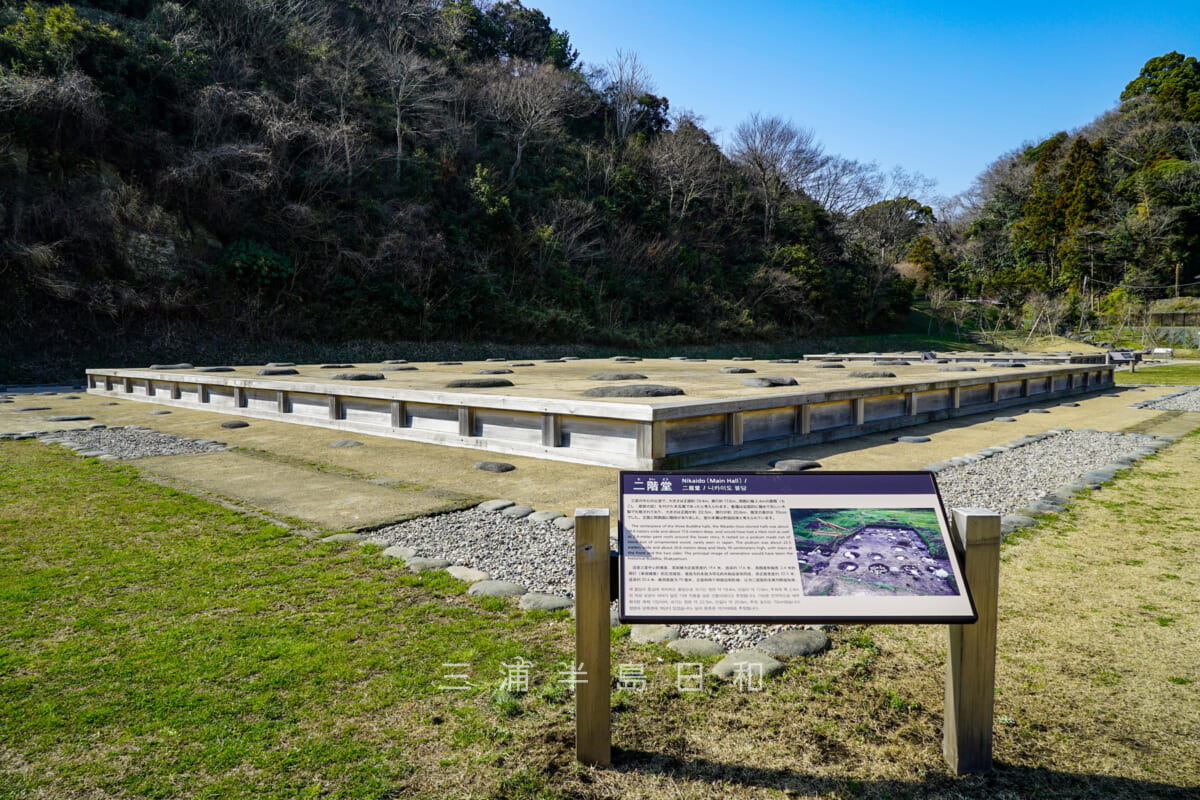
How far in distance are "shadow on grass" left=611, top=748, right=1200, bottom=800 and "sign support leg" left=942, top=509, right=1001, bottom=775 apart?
0.08m

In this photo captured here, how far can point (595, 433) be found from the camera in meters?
6.21

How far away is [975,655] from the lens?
73.4 inches

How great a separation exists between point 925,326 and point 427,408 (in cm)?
4422

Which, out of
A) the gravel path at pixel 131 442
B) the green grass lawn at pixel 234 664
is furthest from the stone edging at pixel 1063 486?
the gravel path at pixel 131 442

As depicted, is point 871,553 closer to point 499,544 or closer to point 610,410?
point 499,544

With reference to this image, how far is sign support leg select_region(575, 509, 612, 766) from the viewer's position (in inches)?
74.0

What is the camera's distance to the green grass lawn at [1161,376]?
18438 millimetres

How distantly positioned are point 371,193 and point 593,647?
26.0 meters

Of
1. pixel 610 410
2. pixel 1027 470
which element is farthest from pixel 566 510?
pixel 1027 470

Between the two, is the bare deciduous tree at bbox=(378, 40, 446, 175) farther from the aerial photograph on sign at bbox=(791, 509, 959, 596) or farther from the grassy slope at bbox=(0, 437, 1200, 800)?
the aerial photograph on sign at bbox=(791, 509, 959, 596)

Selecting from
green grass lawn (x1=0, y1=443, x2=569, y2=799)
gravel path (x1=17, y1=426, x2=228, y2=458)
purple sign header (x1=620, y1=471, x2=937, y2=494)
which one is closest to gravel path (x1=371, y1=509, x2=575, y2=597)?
green grass lawn (x1=0, y1=443, x2=569, y2=799)

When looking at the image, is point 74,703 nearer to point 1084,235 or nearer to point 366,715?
point 366,715

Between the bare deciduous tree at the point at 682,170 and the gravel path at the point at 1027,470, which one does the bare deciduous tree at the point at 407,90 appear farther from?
the gravel path at the point at 1027,470

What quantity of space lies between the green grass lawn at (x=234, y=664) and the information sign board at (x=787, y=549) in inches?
30.2
